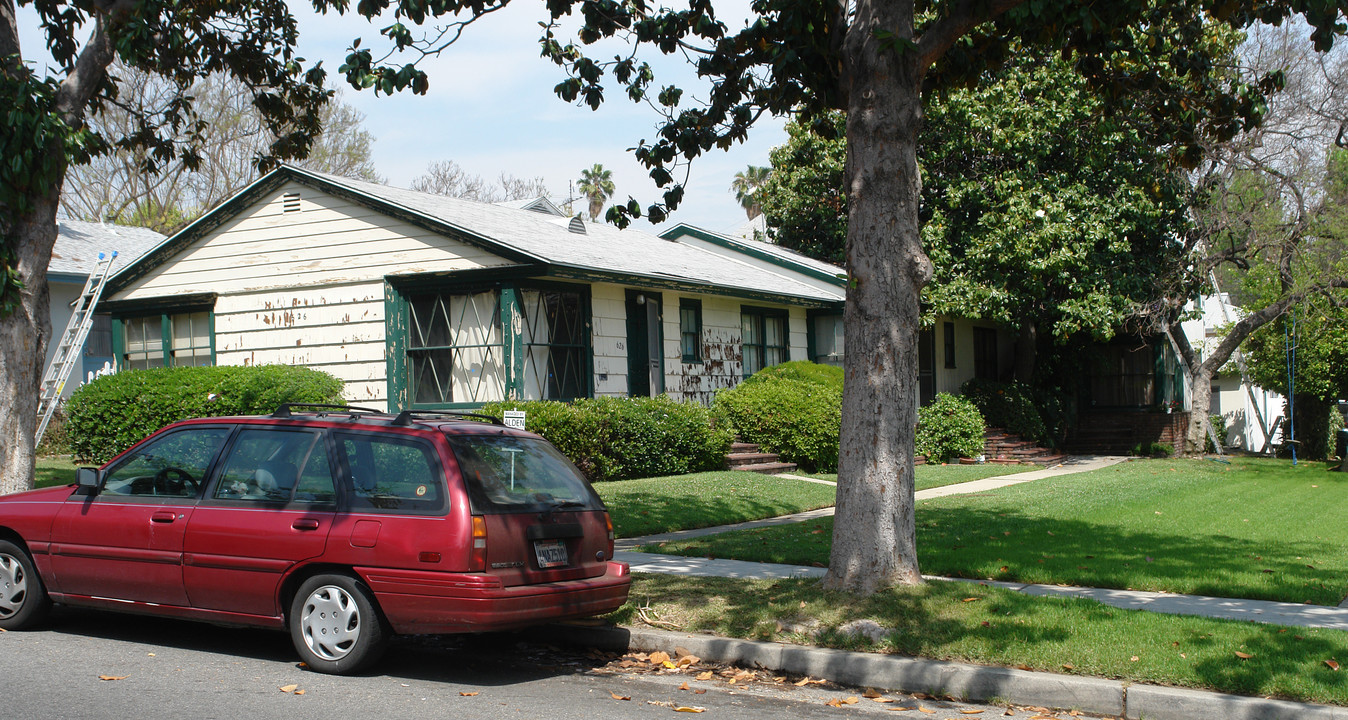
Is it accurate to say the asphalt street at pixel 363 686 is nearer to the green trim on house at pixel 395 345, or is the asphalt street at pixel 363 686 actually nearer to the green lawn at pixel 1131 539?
the green lawn at pixel 1131 539

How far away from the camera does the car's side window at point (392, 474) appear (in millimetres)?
6336

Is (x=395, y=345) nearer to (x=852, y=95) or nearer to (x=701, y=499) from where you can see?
(x=701, y=499)

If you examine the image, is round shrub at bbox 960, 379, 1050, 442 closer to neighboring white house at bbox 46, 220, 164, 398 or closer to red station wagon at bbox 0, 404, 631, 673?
red station wagon at bbox 0, 404, 631, 673

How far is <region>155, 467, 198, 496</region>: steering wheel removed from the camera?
23.2 ft

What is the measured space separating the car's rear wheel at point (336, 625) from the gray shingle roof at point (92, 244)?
20.0m

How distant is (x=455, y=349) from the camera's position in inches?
651

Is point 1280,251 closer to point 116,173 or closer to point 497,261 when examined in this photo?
point 497,261

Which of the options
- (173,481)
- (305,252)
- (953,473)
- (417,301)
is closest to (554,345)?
(417,301)

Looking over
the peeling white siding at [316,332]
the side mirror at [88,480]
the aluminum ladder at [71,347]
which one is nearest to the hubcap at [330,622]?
the side mirror at [88,480]

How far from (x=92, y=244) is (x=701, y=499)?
20038mm

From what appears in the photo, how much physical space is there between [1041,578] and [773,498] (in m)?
6.02

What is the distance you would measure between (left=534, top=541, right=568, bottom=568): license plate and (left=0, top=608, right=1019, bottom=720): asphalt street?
713mm

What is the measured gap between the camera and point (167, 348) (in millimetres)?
19000

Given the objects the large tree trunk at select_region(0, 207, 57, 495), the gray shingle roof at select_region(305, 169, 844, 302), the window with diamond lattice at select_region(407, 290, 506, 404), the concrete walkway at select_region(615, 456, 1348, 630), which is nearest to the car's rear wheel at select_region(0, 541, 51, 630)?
the large tree trunk at select_region(0, 207, 57, 495)
